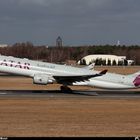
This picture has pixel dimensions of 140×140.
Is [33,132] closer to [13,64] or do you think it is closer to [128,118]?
[128,118]

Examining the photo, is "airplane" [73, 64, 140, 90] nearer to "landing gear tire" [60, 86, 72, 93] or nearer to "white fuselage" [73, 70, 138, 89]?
"white fuselage" [73, 70, 138, 89]

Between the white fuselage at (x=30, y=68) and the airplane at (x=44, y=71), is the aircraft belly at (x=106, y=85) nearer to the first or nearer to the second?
the airplane at (x=44, y=71)

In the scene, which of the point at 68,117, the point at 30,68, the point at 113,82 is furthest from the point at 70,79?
the point at 68,117

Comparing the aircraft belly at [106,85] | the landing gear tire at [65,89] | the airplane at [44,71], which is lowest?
the landing gear tire at [65,89]

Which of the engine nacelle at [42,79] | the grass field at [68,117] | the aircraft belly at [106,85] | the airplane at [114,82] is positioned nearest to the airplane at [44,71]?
the engine nacelle at [42,79]

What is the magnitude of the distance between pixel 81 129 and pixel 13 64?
95.1 ft

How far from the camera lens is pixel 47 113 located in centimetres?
3042

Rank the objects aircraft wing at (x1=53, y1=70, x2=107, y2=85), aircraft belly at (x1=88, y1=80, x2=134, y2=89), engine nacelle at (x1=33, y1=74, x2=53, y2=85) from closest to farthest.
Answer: engine nacelle at (x1=33, y1=74, x2=53, y2=85) < aircraft wing at (x1=53, y1=70, x2=107, y2=85) < aircraft belly at (x1=88, y1=80, x2=134, y2=89)

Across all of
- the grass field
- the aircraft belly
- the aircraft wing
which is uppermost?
the aircraft wing

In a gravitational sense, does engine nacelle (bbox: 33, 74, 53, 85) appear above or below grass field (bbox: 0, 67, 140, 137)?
above

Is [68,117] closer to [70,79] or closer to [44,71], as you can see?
[70,79]

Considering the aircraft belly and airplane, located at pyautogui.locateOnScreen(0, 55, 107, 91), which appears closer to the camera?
airplane, located at pyautogui.locateOnScreen(0, 55, 107, 91)

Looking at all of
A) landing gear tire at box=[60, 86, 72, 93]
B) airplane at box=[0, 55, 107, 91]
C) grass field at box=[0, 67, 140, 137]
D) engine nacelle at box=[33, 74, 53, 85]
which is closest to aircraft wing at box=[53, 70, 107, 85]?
airplane at box=[0, 55, 107, 91]

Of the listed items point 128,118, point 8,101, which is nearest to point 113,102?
point 8,101
